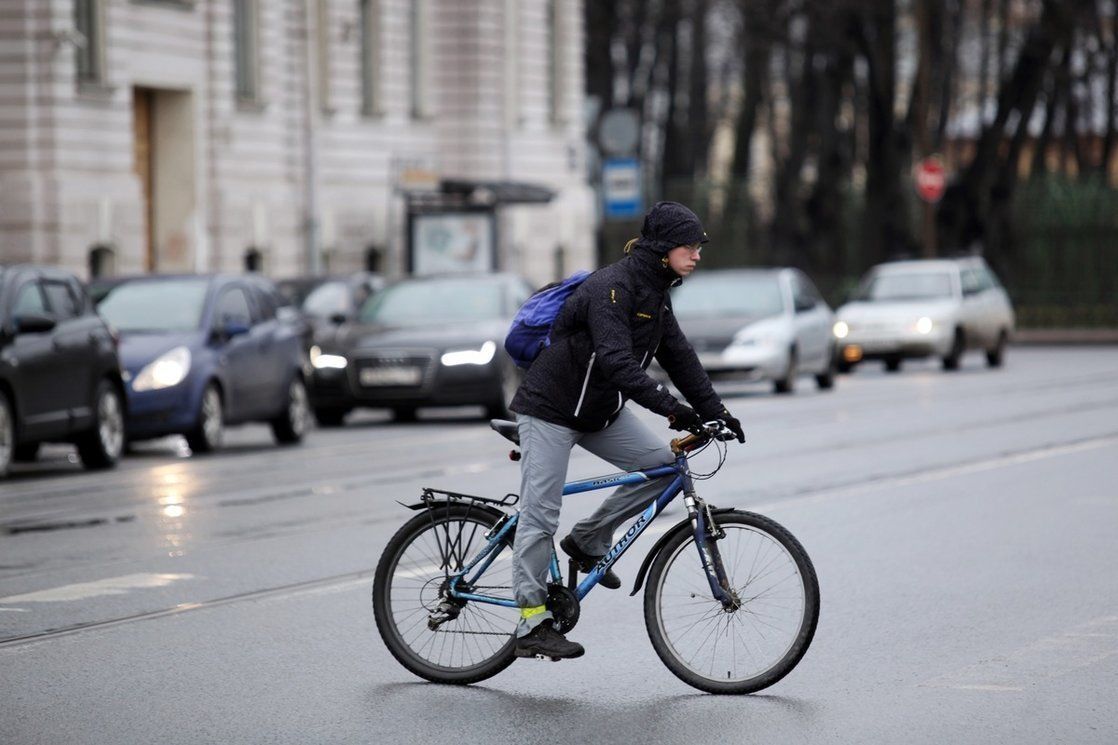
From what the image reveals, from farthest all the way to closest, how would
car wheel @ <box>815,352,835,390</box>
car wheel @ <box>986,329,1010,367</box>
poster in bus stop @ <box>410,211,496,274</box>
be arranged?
poster in bus stop @ <box>410,211,496,274</box> → car wheel @ <box>986,329,1010,367</box> → car wheel @ <box>815,352,835,390</box>

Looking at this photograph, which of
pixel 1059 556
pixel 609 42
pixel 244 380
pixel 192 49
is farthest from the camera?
pixel 609 42

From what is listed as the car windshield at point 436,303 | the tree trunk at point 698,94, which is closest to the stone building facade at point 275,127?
the tree trunk at point 698,94

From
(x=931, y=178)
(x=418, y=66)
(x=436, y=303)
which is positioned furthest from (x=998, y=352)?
(x=418, y=66)

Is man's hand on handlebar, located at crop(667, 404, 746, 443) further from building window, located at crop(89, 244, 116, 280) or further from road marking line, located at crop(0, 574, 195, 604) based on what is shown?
building window, located at crop(89, 244, 116, 280)

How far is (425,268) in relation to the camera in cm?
3634

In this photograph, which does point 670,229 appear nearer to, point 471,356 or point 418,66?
point 471,356

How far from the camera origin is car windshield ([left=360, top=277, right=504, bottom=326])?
24.1m

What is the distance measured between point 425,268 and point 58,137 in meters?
6.94

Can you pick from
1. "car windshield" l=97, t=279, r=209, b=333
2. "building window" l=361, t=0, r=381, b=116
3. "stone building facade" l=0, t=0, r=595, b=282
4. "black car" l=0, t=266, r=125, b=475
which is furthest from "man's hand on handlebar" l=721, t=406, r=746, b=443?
"building window" l=361, t=0, r=381, b=116

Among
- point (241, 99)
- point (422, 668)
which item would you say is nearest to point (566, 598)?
point (422, 668)

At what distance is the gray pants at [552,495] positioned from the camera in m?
7.89

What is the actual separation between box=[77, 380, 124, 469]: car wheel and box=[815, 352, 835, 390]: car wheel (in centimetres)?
1218

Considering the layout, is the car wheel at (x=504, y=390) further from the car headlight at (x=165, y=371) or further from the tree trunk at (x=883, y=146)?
the tree trunk at (x=883, y=146)

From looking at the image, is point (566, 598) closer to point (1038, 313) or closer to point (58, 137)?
point (58, 137)
